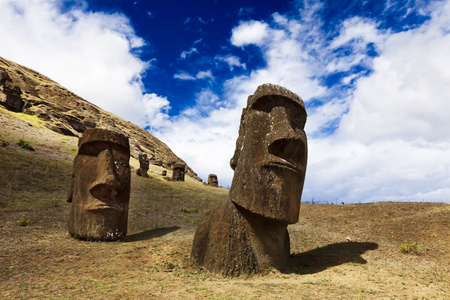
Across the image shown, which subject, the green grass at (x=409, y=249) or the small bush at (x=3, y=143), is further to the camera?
the small bush at (x=3, y=143)

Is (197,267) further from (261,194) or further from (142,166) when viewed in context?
(142,166)

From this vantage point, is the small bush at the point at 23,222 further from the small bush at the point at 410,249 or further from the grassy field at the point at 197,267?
the small bush at the point at 410,249

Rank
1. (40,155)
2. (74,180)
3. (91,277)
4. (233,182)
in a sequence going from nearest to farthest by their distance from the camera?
1. (91,277)
2. (233,182)
3. (74,180)
4. (40,155)

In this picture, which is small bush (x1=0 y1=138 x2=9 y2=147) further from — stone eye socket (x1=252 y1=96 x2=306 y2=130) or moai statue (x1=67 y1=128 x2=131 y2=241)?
stone eye socket (x1=252 y1=96 x2=306 y2=130)

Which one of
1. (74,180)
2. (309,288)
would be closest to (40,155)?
(74,180)

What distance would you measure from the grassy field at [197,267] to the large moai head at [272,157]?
57.7 inches

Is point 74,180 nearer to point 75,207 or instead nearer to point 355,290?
point 75,207

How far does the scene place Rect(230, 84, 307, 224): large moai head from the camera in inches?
241

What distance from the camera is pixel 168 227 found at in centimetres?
1251

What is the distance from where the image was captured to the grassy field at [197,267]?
4961 millimetres

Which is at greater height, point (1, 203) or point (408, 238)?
point (408, 238)

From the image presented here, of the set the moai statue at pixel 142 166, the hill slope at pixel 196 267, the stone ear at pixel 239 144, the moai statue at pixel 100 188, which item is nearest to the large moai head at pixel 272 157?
the stone ear at pixel 239 144

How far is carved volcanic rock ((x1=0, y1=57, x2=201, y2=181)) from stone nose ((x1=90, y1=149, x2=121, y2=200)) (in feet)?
94.8

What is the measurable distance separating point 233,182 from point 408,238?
21.2ft
